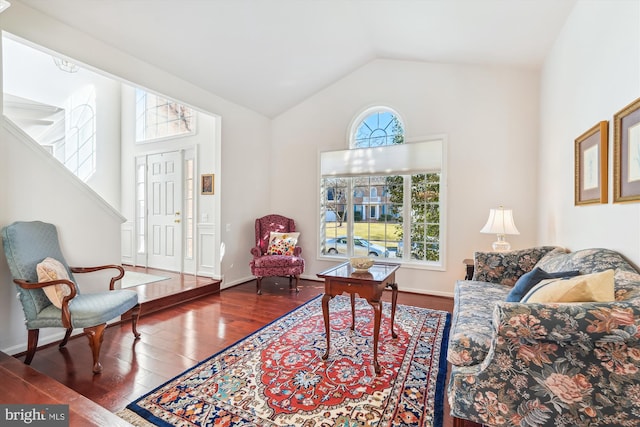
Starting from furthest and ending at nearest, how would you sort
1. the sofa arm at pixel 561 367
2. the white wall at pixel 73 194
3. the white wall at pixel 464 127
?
the white wall at pixel 464 127 → the white wall at pixel 73 194 → the sofa arm at pixel 561 367

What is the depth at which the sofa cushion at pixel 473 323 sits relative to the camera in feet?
5.20

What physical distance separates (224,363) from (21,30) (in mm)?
3209

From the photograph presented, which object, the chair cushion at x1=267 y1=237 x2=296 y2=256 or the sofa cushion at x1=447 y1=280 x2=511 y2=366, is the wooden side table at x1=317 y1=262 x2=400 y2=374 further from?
the chair cushion at x1=267 y1=237 x2=296 y2=256

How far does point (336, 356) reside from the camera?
8.05 feet

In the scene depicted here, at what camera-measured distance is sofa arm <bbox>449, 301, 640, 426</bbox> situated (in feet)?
3.95

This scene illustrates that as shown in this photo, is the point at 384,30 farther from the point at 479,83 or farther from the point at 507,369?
the point at 507,369

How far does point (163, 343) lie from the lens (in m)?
2.70

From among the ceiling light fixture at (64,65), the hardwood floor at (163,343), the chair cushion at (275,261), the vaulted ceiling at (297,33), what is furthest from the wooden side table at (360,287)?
the ceiling light fixture at (64,65)

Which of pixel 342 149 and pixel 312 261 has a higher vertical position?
pixel 342 149

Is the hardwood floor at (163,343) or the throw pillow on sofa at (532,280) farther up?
the throw pillow on sofa at (532,280)

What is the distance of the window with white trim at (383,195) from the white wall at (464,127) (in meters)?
0.19

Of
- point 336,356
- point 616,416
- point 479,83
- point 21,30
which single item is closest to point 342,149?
point 479,83

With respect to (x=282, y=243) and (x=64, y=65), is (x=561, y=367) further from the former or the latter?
(x=64, y=65)

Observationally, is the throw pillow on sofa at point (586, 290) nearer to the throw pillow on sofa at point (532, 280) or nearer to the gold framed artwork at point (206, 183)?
the throw pillow on sofa at point (532, 280)
